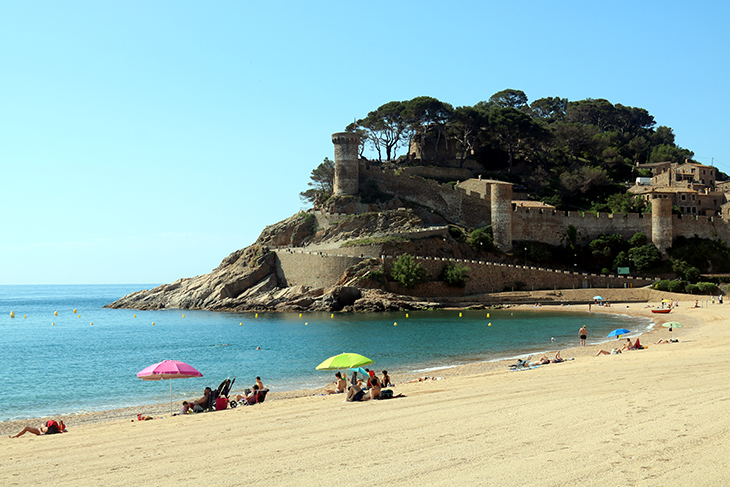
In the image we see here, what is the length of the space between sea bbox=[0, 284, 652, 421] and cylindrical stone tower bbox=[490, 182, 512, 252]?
9.29 metres

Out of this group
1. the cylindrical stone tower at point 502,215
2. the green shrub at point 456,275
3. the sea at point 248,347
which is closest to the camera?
the sea at point 248,347

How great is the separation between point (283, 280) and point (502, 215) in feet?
67.0

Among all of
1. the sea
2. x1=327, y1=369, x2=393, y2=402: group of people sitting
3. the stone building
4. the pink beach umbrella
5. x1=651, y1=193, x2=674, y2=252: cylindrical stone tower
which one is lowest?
the sea

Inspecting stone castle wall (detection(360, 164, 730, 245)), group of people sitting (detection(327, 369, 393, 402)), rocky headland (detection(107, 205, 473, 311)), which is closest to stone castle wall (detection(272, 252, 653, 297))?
rocky headland (detection(107, 205, 473, 311))

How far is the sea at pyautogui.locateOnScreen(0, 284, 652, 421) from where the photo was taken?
68.1 feet

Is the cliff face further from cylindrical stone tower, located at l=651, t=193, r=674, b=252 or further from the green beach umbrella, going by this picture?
the green beach umbrella

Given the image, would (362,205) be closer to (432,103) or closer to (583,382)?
(432,103)

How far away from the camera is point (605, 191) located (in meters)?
64.2

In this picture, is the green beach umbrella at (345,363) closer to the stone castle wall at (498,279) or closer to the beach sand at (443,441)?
the beach sand at (443,441)

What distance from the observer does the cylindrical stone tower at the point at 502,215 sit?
5341cm

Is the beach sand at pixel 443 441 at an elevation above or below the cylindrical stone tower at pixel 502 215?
below

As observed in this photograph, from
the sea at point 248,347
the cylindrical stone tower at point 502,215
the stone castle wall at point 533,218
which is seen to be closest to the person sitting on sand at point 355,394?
the sea at point 248,347

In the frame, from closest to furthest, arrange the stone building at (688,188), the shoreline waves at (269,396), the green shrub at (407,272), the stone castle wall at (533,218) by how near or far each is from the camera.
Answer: the shoreline waves at (269,396) → the green shrub at (407,272) → the stone castle wall at (533,218) → the stone building at (688,188)

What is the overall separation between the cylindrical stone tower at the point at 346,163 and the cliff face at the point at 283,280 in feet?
14.0
